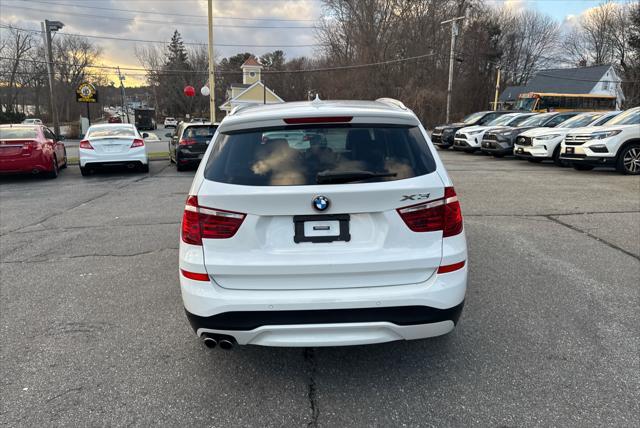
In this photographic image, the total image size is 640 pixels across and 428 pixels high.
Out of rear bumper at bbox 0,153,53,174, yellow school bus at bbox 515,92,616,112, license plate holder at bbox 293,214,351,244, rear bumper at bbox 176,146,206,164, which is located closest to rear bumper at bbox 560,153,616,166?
rear bumper at bbox 176,146,206,164

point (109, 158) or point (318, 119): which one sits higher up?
point (318, 119)

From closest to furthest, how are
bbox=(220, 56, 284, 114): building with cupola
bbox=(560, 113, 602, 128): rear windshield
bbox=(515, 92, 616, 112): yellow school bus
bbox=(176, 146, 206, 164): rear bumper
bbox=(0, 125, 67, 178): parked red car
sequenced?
bbox=(0, 125, 67, 178): parked red car < bbox=(176, 146, 206, 164): rear bumper < bbox=(560, 113, 602, 128): rear windshield < bbox=(515, 92, 616, 112): yellow school bus < bbox=(220, 56, 284, 114): building with cupola

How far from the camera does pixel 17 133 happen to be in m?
12.1

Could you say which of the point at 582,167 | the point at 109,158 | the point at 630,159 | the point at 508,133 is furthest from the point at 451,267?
the point at 508,133

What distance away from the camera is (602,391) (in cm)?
285

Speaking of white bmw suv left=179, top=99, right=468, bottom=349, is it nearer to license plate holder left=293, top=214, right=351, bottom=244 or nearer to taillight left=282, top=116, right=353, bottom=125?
license plate holder left=293, top=214, right=351, bottom=244

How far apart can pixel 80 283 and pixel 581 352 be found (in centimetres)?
465

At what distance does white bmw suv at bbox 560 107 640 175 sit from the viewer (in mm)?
11945

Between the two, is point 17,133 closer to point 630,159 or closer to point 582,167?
point 582,167

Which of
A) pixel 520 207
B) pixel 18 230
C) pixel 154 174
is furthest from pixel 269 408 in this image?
pixel 154 174

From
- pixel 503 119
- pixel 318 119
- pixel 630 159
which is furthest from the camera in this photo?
pixel 503 119

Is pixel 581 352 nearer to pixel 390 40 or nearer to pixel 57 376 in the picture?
pixel 57 376

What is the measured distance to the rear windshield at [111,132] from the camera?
13000 mm

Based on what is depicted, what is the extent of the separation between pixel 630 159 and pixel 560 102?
1206 inches
